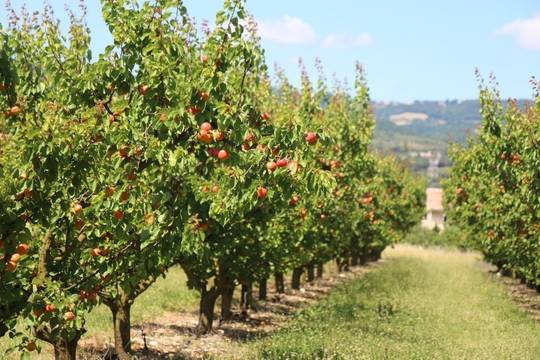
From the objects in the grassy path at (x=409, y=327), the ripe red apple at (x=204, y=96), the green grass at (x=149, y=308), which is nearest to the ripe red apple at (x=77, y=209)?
the ripe red apple at (x=204, y=96)

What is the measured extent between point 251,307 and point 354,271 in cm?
1783

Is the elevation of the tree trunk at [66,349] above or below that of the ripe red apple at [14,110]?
below

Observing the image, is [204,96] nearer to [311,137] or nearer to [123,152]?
[123,152]

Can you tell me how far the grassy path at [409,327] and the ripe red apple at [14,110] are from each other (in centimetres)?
575

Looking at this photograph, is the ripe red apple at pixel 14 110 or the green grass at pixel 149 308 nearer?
the ripe red apple at pixel 14 110

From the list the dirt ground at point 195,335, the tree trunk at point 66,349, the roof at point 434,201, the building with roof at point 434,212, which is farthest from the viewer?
the roof at point 434,201

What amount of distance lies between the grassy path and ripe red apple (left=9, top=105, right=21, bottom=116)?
18.9 ft

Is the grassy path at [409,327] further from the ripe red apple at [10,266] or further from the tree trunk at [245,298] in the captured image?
the ripe red apple at [10,266]

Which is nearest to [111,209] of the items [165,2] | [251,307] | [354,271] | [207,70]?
[207,70]

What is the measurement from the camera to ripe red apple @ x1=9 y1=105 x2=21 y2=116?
8.23 metres

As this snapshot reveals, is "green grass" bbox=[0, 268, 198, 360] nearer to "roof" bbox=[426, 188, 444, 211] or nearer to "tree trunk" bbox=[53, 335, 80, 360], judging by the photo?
"tree trunk" bbox=[53, 335, 80, 360]

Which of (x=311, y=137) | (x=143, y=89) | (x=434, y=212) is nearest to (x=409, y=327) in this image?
(x=311, y=137)

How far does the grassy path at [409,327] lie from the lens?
1230 cm

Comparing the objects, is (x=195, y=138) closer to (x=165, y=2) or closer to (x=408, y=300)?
(x=165, y=2)
